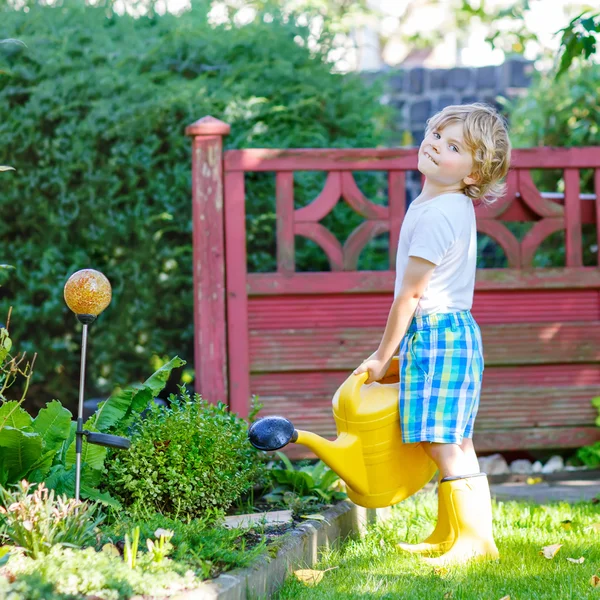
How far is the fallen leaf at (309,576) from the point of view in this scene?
283 cm

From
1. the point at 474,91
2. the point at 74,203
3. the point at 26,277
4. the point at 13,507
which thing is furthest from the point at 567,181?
the point at 474,91

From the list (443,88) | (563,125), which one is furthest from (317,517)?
(443,88)

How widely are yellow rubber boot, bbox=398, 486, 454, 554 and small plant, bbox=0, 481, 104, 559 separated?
1.17m

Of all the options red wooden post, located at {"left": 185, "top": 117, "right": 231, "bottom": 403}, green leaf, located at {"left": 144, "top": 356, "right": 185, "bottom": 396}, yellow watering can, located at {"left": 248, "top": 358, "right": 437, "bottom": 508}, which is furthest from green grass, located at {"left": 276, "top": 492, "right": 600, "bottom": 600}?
red wooden post, located at {"left": 185, "top": 117, "right": 231, "bottom": 403}

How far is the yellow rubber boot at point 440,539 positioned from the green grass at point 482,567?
0.05m

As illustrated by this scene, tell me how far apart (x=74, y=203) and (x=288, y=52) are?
1674 millimetres

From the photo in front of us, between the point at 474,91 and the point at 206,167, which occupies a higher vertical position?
the point at 474,91

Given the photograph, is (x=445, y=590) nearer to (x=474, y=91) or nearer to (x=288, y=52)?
(x=288, y=52)

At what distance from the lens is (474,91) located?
32.8 ft

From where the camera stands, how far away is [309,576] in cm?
285

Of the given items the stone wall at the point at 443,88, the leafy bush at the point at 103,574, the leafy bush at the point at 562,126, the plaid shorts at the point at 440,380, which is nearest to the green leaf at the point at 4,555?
the leafy bush at the point at 103,574

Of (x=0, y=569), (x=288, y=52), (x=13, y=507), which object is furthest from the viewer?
(x=288, y=52)

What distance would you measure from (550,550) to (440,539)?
1.23 feet

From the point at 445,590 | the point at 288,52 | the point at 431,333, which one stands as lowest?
the point at 445,590
